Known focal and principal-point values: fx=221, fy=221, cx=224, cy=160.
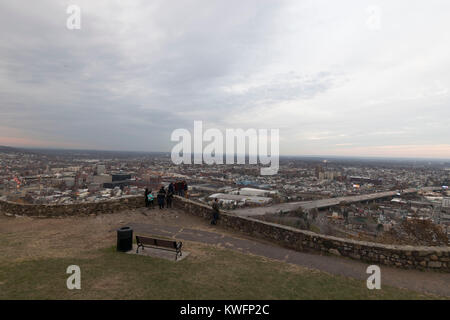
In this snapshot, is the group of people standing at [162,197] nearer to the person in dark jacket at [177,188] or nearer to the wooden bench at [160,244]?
the person in dark jacket at [177,188]

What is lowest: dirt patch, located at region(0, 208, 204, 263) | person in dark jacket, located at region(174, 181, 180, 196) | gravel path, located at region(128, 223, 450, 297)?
gravel path, located at region(128, 223, 450, 297)

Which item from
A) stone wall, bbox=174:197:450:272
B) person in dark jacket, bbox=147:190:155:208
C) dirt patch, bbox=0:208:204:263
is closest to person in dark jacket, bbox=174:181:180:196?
person in dark jacket, bbox=147:190:155:208

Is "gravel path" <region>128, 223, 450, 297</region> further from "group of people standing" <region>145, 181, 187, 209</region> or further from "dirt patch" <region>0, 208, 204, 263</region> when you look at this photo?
"group of people standing" <region>145, 181, 187, 209</region>

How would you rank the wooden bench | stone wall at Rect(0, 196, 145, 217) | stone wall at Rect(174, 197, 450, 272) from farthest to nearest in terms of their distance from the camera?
stone wall at Rect(0, 196, 145, 217), stone wall at Rect(174, 197, 450, 272), the wooden bench

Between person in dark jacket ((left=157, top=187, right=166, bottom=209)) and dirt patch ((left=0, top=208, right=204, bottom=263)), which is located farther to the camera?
person in dark jacket ((left=157, top=187, right=166, bottom=209))

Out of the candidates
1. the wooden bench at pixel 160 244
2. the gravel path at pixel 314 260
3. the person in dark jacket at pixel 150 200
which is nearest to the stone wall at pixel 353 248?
the gravel path at pixel 314 260

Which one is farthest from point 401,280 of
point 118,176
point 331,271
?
point 118,176
